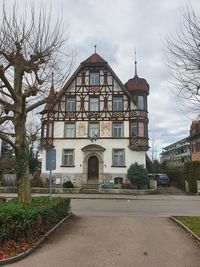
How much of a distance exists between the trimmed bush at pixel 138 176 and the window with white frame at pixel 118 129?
398cm

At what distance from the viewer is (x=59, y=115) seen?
127ft

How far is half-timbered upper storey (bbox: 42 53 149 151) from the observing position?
123ft

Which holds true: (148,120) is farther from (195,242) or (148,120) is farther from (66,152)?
(195,242)

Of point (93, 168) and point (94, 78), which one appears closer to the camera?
point (93, 168)

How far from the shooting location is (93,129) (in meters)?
37.9

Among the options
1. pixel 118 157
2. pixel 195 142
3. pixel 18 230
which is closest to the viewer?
pixel 18 230

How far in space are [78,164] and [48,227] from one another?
26.3m

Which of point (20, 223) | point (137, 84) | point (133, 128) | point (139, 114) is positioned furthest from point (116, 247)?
point (137, 84)

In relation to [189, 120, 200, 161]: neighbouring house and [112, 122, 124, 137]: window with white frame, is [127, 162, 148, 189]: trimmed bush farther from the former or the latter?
[189, 120, 200, 161]: neighbouring house

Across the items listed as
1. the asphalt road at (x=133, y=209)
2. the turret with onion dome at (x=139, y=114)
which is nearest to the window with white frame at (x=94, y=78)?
the turret with onion dome at (x=139, y=114)

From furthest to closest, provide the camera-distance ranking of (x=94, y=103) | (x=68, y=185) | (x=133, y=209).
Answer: (x=94, y=103) → (x=68, y=185) → (x=133, y=209)

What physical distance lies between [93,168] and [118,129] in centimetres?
490

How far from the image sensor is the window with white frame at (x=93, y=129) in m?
37.7

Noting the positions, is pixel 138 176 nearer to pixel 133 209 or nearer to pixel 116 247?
pixel 133 209
